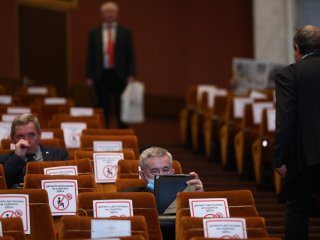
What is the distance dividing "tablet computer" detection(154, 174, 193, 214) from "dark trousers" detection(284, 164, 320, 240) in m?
0.80

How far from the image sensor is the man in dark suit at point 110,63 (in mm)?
12469

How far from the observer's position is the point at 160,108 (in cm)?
1638

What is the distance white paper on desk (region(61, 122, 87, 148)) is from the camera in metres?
9.02

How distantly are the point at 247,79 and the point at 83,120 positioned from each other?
4184 millimetres

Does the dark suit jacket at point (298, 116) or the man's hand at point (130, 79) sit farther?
the man's hand at point (130, 79)

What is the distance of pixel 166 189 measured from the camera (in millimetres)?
6230

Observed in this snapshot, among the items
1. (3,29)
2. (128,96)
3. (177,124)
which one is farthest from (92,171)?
(177,124)

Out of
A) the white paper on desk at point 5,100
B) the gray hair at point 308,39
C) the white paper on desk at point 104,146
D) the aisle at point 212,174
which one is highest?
the gray hair at point 308,39

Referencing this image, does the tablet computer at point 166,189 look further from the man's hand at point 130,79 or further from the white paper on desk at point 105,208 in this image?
the man's hand at point 130,79

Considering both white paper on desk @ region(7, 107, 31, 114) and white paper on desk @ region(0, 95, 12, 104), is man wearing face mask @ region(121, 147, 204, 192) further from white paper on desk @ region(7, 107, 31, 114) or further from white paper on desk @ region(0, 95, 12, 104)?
white paper on desk @ region(0, 95, 12, 104)

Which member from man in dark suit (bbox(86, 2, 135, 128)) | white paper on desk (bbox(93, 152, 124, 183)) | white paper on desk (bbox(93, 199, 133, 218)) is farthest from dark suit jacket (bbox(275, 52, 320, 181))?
man in dark suit (bbox(86, 2, 135, 128))

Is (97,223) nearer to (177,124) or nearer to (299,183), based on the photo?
(299,183)

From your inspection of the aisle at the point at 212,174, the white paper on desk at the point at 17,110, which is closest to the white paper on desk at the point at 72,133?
the white paper on desk at the point at 17,110

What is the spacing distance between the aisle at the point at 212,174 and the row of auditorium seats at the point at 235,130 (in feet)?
0.35
